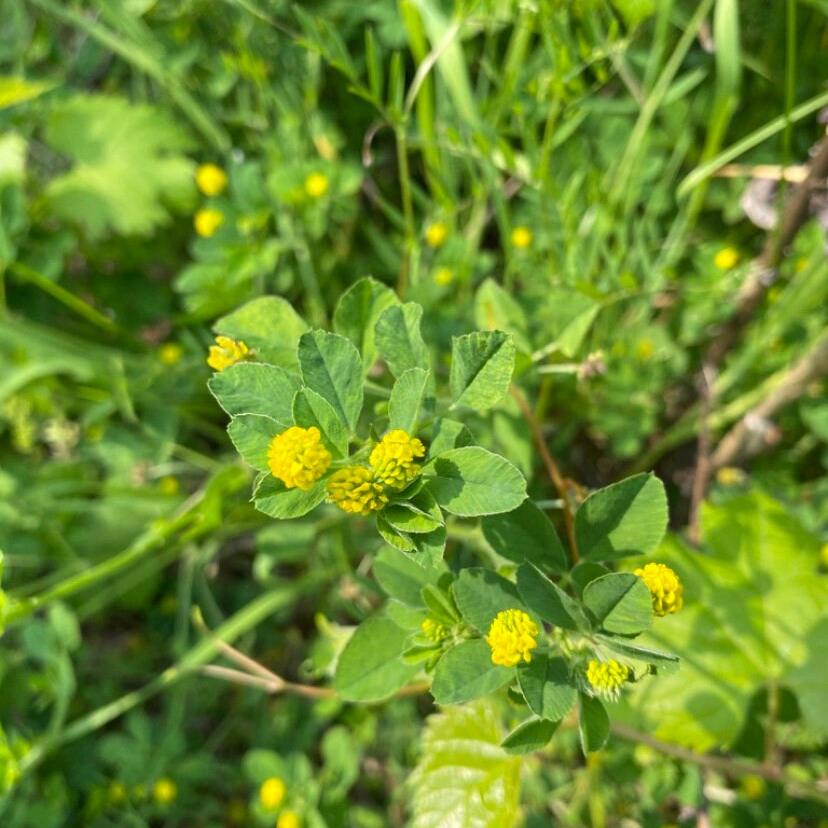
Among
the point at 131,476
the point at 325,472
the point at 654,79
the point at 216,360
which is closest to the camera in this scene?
the point at 325,472

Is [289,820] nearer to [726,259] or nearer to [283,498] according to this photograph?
[283,498]

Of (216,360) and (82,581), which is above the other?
(216,360)

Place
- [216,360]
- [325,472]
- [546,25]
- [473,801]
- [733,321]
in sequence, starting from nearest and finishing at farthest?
[325,472]
[216,360]
[473,801]
[546,25]
[733,321]

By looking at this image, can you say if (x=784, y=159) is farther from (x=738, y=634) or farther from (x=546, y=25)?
(x=738, y=634)

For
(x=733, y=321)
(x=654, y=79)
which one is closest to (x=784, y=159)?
(x=654, y=79)

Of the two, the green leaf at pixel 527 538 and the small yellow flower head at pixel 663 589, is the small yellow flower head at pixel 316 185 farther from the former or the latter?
the small yellow flower head at pixel 663 589

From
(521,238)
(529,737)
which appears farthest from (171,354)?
(529,737)
